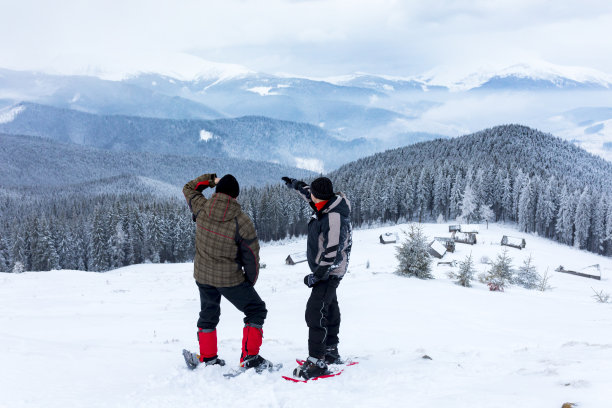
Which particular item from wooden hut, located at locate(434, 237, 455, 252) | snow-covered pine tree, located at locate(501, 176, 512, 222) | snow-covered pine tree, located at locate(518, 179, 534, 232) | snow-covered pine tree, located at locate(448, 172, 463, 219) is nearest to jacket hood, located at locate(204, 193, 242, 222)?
wooden hut, located at locate(434, 237, 455, 252)

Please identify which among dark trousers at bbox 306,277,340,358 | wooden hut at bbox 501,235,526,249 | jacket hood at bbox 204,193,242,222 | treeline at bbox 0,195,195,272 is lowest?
treeline at bbox 0,195,195,272

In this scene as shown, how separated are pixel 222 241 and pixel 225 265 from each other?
1.45ft

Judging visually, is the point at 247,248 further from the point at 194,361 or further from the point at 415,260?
the point at 415,260

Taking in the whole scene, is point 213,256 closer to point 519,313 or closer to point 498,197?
point 519,313

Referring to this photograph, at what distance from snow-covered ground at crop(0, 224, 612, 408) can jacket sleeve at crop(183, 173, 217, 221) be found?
9.87 ft

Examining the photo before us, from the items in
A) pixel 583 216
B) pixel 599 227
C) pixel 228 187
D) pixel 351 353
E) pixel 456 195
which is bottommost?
pixel 351 353

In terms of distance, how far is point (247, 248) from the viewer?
20.9 feet

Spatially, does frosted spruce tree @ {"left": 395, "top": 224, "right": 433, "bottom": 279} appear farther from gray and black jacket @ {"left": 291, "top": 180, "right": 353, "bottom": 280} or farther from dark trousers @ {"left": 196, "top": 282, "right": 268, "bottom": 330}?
dark trousers @ {"left": 196, "top": 282, "right": 268, "bottom": 330}

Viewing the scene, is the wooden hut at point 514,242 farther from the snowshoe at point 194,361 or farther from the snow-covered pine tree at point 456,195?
the snowshoe at point 194,361

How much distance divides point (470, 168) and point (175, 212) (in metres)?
72.5

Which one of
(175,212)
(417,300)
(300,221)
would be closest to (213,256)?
(417,300)

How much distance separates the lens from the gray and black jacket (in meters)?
6.43

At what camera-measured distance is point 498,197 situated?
281ft

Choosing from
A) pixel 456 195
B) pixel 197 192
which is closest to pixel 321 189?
pixel 197 192
